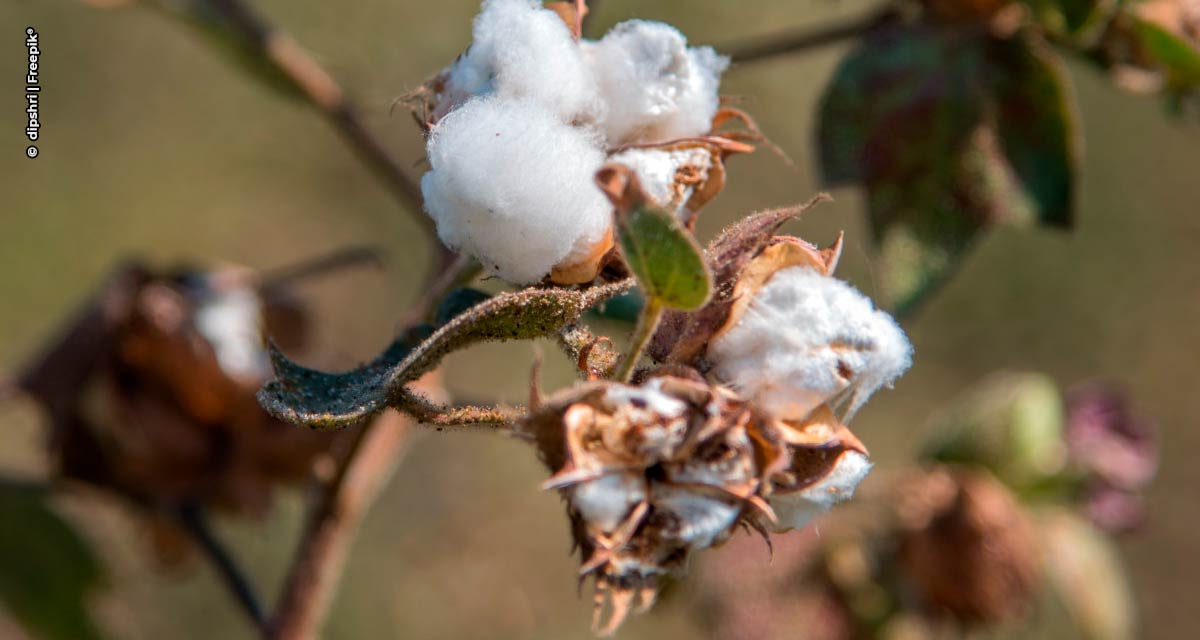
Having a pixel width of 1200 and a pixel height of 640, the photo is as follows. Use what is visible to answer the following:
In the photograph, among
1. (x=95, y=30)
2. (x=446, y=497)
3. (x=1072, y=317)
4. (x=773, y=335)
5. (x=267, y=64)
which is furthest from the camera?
(x=1072, y=317)

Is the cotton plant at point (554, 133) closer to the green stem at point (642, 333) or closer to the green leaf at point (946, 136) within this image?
the green stem at point (642, 333)

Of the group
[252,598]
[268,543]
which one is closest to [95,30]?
[268,543]

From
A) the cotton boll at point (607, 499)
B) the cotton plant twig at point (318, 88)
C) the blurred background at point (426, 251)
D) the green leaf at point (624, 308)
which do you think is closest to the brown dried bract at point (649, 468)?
the cotton boll at point (607, 499)

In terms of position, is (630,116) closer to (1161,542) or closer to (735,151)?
(735,151)

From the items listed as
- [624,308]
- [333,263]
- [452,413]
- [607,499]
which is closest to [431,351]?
[452,413]

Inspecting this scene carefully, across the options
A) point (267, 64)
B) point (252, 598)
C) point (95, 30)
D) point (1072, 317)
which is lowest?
→ point (1072, 317)

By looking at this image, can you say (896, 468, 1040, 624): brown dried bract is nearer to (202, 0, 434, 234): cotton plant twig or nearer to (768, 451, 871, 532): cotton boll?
(202, 0, 434, 234): cotton plant twig

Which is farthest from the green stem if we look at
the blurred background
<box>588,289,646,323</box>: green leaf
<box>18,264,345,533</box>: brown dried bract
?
the blurred background
